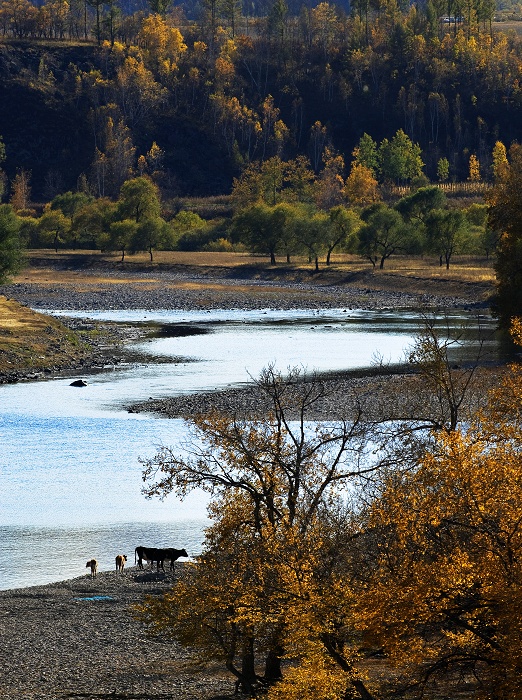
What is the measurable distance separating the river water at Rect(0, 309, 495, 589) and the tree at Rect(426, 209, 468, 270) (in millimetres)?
40793

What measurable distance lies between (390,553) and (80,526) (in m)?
15.9

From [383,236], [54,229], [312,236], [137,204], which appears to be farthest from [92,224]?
[383,236]

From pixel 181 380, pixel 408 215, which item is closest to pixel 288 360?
pixel 181 380

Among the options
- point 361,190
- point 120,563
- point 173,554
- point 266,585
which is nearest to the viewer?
point 266,585

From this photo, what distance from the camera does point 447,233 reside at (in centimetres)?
11712

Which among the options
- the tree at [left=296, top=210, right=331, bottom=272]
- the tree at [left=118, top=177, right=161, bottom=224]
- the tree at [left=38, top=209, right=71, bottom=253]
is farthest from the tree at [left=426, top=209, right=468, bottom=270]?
the tree at [left=38, top=209, right=71, bottom=253]

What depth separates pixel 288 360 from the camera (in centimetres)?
5981

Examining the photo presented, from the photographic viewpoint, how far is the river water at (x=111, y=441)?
29734 mm

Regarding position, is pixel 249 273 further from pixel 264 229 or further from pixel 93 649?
pixel 93 649

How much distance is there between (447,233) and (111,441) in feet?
268

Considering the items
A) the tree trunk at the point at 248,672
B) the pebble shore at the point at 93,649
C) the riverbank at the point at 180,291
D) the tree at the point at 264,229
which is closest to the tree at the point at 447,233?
the riverbank at the point at 180,291

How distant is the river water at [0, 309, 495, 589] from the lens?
29734mm

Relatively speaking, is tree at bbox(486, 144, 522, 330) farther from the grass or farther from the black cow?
the black cow

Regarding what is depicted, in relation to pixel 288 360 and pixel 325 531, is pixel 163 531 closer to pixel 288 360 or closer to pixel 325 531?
pixel 325 531
